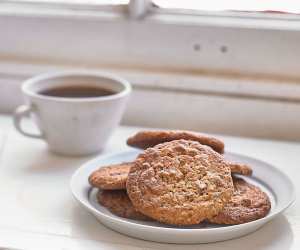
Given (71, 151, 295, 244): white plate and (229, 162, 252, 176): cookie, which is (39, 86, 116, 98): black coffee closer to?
(71, 151, 295, 244): white plate

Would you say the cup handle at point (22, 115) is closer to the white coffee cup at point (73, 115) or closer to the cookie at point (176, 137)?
the white coffee cup at point (73, 115)

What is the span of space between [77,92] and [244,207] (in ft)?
1.08

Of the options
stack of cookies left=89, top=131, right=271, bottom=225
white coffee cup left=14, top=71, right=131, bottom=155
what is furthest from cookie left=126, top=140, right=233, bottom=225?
white coffee cup left=14, top=71, right=131, bottom=155

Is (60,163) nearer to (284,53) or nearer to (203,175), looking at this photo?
(203,175)

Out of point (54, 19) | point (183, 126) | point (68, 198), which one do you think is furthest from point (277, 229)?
point (54, 19)

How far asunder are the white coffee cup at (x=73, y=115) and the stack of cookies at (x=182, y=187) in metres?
0.13

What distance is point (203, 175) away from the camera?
69 cm

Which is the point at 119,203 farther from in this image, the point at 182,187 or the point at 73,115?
the point at 73,115

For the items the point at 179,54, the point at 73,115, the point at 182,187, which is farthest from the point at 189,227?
the point at 179,54

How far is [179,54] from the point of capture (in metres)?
1.04

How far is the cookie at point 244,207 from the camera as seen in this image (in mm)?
672

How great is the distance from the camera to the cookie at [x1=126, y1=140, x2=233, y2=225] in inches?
25.9

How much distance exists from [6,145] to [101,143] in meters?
0.13

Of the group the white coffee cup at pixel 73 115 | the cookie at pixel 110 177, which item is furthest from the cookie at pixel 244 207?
the white coffee cup at pixel 73 115
